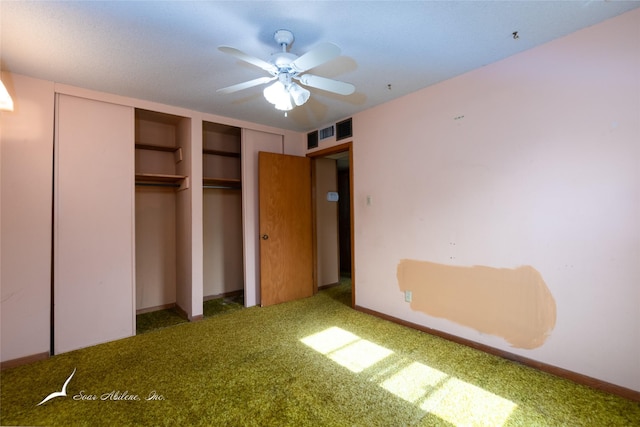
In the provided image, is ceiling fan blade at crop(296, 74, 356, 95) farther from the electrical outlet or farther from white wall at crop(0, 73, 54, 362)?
white wall at crop(0, 73, 54, 362)

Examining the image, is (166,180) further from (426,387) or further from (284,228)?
(426,387)

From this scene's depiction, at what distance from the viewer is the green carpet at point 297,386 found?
5.60ft

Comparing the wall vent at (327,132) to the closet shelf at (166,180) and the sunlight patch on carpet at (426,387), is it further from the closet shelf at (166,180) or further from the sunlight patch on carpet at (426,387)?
the sunlight patch on carpet at (426,387)

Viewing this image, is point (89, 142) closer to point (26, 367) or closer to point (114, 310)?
point (114, 310)

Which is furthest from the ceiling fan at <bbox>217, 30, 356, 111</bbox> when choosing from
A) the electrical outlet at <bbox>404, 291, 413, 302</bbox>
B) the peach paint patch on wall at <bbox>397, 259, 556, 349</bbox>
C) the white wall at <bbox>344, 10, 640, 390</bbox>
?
the electrical outlet at <bbox>404, 291, 413, 302</bbox>

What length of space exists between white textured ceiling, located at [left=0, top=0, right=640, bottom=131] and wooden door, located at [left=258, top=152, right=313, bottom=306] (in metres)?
1.32

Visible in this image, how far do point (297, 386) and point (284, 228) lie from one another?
222 centimetres

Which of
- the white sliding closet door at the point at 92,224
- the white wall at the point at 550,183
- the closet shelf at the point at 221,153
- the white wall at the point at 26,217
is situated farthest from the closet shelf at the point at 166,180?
the white wall at the point at 550,183

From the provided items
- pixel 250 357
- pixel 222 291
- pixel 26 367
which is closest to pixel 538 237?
pixel 250 357

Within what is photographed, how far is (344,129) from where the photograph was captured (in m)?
3.72

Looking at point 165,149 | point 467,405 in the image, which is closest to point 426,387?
point 467,405

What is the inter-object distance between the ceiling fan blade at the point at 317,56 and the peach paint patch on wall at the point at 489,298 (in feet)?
6.96

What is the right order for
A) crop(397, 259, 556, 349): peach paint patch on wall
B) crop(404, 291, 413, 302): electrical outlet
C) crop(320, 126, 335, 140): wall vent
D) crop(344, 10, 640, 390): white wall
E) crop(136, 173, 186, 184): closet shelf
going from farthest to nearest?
crop(320, 126, 335, 140): wall vent
crop(136, 173, 186, 184): closet shelf
crop(404, 291, 413, 302): electrical outlet
crop(397, 259, 556, 349): peach paint patch on wall
crop(344, 10, 640, 390): white wall

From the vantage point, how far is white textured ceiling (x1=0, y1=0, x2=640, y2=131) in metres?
1.73
